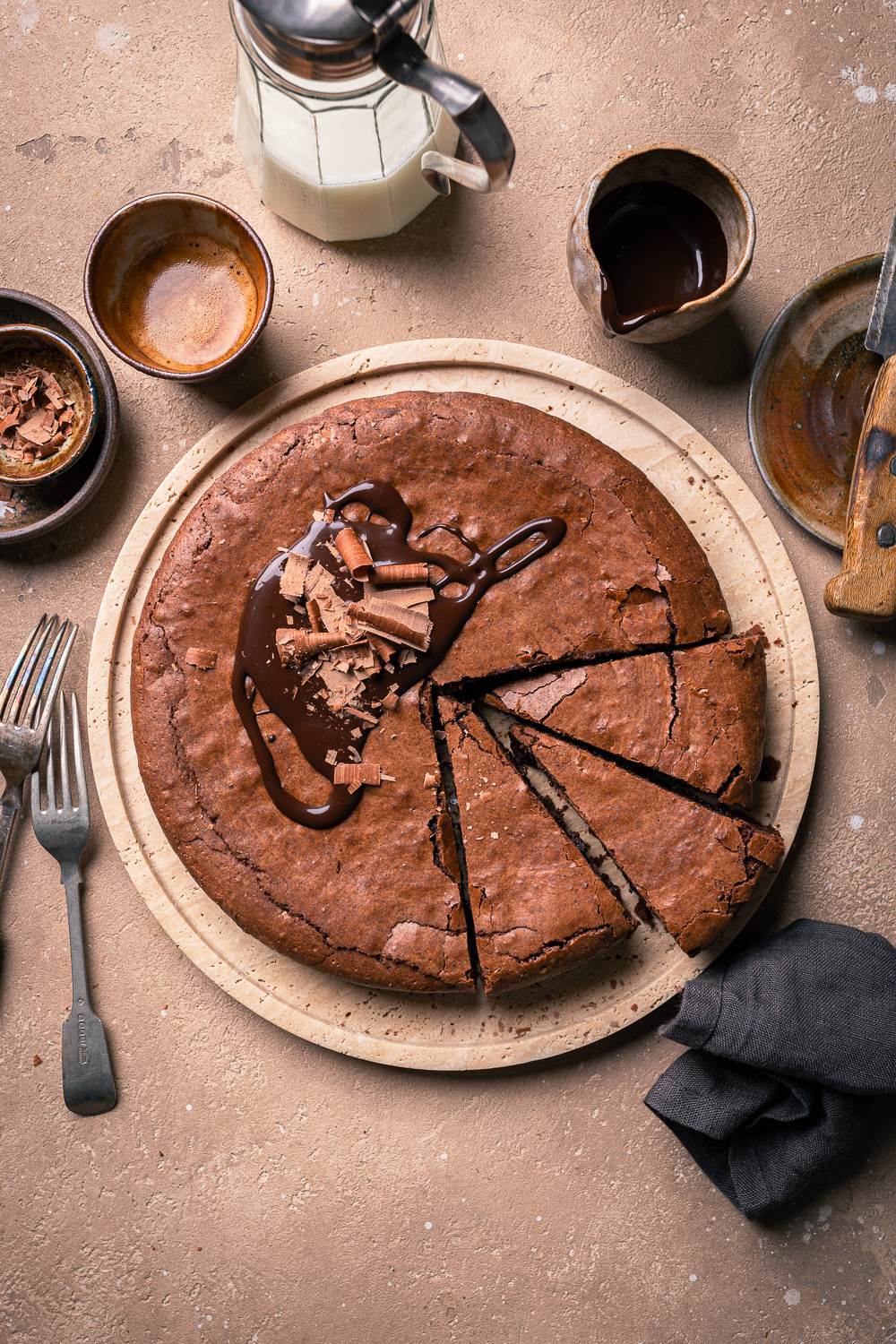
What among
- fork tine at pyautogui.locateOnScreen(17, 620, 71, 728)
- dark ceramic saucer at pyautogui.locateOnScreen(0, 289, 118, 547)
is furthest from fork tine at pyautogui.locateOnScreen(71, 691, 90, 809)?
dark ceramic saucer at pyautogui.locateOnScreen(0, 289, 118, 547)

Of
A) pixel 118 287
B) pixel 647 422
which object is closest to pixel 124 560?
pixel 118 287

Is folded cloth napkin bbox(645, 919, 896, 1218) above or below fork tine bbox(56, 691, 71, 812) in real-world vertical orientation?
below

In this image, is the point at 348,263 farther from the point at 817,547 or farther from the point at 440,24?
the point at 817,547

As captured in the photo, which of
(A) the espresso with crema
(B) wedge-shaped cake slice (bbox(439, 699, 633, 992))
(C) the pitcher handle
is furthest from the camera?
(A) the espresso with crema

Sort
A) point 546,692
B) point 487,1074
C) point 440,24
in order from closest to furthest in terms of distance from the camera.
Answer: point 546,692
point 487,1074
point 440,24

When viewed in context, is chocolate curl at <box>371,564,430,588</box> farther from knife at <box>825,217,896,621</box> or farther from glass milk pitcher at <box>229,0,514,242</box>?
knife at <box>825,217,896,621</box>

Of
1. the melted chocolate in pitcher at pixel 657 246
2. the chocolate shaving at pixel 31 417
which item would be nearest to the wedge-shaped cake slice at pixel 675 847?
the melted chocolate in pitcher at pixel 657 246

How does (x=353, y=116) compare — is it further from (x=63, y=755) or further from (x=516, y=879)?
(x=516, y=879)
